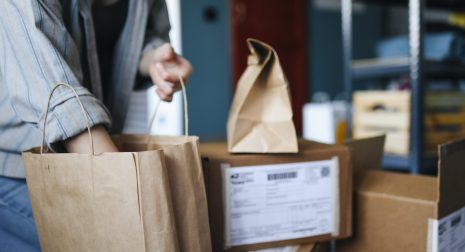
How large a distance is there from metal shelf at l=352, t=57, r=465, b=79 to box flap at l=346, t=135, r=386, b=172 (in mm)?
794

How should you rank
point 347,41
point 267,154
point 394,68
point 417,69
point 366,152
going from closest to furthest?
point 267,154
point 366,152
point 417,69
point 394,68
point 347,41

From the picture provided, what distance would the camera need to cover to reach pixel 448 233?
29.0 inches

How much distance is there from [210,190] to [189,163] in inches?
4.5

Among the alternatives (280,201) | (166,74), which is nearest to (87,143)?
(166,74)

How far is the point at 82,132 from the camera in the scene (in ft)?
1.87

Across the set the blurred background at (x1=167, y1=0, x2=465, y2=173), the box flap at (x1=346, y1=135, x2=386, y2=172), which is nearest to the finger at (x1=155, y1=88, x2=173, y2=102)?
the blurred background at (x1=167, y1=0, x2=465, y2=173)

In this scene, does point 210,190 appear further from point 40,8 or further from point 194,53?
point 194,53

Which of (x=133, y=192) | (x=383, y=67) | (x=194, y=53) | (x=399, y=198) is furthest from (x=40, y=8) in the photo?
(x=194, y=53)

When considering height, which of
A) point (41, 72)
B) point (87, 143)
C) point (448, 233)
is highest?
point (41, 72)

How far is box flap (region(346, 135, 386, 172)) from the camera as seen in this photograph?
35.3 inches

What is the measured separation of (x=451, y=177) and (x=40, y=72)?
2.19ft

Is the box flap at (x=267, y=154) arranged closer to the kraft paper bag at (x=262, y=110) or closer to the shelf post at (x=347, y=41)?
the kraft paper bag at (x=262, y=110)

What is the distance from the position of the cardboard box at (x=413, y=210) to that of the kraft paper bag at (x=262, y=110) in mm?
229

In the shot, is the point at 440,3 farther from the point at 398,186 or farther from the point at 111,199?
the point at 111,199
